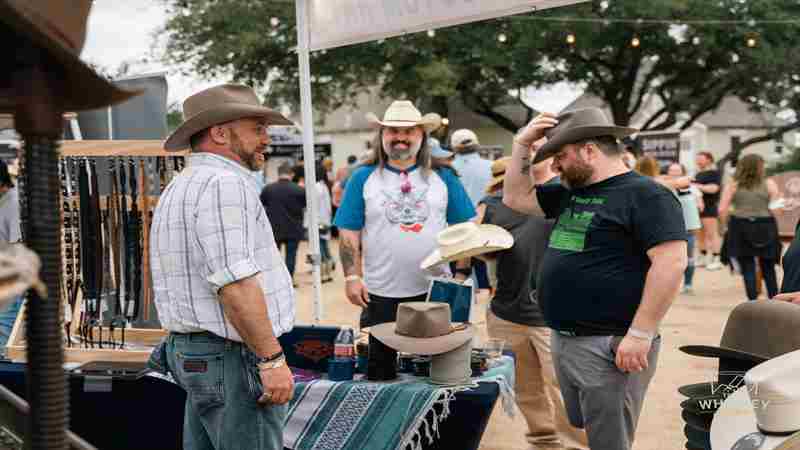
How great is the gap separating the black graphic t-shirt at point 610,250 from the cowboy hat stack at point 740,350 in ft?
1.22

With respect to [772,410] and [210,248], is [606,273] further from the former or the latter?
[210,248]

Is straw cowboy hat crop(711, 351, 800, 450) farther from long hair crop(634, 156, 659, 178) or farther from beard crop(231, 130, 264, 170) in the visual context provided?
long hair crop(634, 156, 659, 178)

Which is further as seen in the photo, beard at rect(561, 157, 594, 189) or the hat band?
the hat band

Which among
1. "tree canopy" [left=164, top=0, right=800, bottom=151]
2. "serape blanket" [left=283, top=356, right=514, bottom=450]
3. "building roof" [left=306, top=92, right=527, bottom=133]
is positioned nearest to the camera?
"serape blanket" [left=283, top=356, right=514, bottom=450]

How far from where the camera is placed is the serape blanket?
3570 millimetres

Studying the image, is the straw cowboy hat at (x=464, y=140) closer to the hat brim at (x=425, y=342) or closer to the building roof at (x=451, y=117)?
the hat brim at (x=425, y=342)

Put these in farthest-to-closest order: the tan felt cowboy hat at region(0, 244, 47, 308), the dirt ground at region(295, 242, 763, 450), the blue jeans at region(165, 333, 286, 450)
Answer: the dirt ground at region(295, 242, 763, 450), the blue jeans at region(165, 333, 286, 450), the tan felt cowboy hat at region(0, 244, 47, 308)

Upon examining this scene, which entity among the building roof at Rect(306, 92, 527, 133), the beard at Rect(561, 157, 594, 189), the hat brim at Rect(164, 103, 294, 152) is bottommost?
the beard at Rect(561, 157, 594, 189)

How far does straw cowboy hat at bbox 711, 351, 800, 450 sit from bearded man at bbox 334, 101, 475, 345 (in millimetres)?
2324

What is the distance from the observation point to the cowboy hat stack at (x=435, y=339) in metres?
3.65

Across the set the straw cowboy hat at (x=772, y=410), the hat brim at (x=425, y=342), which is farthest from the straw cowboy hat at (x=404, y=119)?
the straw cowboy hat at (x=772, y=410)

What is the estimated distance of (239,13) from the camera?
2364 cm

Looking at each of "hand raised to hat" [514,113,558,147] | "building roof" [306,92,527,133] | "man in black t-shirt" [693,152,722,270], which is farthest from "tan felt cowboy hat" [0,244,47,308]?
"building roof" [306,92,527,133]

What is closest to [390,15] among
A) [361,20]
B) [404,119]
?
[361,20]
